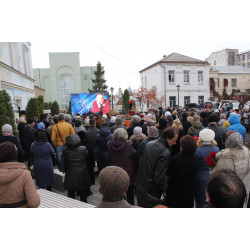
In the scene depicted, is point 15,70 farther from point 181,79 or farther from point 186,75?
point 186,75

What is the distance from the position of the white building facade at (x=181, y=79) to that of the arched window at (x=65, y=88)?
1561 centimetres

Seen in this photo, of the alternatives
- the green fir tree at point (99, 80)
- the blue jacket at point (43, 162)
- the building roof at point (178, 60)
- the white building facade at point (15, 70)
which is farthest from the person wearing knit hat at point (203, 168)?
the green fir tree at point (99, 80)

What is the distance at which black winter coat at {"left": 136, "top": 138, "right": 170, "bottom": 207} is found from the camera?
9.57 feet

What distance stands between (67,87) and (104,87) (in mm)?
9753

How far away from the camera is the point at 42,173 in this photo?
14.4 feet

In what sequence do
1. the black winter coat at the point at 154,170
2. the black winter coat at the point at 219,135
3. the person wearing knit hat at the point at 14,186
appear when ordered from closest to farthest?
the person wearing knit hat at the point at 14,186, the black winter coat at the point at 154,170, the black winter coat at the point at 219,135

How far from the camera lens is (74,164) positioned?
3875mm

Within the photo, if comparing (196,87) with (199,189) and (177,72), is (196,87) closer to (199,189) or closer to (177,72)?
(177,72)

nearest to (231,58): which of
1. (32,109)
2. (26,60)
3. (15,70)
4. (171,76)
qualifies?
(171,76)

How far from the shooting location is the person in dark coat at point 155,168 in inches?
115

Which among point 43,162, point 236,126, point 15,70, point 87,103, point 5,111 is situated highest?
point 15,70

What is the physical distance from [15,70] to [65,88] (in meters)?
28.4

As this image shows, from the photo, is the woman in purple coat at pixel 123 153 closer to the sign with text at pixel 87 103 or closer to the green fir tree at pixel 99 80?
the sign with text at pixel 87 103

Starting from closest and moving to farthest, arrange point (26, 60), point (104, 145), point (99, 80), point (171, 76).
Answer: point (104, 145) < point (26, 60) < point (171, 76) < point (99, 80)
